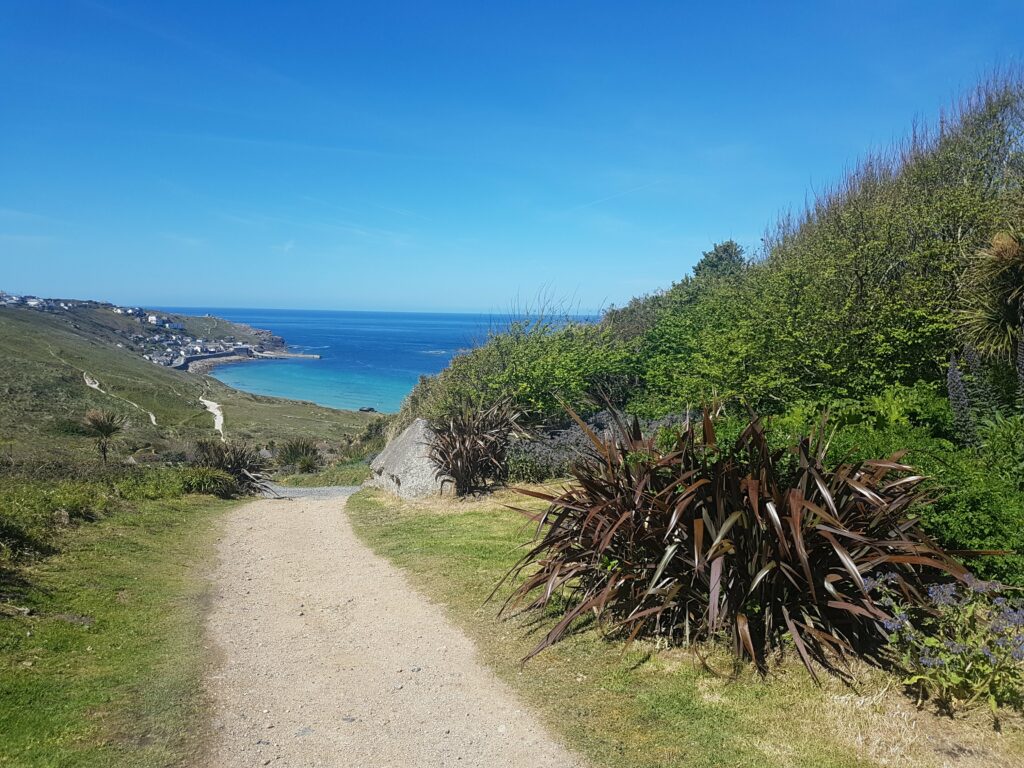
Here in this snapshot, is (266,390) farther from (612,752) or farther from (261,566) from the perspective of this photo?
(612,752)

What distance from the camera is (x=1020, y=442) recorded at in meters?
6.48

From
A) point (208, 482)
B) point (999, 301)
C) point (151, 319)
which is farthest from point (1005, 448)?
point (151, 319)

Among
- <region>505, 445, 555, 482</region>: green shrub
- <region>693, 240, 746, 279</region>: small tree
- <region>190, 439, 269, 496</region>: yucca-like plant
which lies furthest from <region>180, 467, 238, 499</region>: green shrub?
<region>693, 240, 746, 279</region>: small tree

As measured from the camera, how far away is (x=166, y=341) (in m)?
124

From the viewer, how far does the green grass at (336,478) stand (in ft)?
70.3

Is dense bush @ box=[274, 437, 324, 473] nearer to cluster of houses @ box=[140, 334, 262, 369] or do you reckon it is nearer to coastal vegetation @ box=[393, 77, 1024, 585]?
coastal vegetation @ box=[393, 77, 1024, 585]

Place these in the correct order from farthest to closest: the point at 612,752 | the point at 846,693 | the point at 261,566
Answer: the point at 261,566
the point at 846,693
the point at 612,752

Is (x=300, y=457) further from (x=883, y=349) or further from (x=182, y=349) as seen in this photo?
(x=182, y=349)

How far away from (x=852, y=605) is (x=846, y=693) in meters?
0.56

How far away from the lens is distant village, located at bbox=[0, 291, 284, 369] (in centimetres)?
10762

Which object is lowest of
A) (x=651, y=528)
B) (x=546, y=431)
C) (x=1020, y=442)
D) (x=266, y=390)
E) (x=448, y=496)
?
(x=266, y=390)

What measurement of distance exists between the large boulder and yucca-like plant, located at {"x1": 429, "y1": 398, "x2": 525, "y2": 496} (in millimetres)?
295

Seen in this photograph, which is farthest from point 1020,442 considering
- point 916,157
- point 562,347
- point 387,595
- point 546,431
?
point 916,157

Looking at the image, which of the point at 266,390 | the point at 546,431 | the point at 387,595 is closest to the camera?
the point at 387,595
